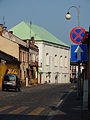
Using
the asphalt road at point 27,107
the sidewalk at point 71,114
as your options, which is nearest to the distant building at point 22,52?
the asphalt road at point 27,107

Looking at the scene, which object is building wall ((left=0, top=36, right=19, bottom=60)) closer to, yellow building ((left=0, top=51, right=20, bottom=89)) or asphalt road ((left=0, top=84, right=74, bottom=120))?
yellow building ((left=0, top=51, right=20, bottom=89))

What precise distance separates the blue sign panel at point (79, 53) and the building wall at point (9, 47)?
47309 millimetres

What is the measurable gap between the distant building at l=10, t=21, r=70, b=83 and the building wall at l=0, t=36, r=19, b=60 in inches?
841

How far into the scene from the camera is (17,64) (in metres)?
61.3

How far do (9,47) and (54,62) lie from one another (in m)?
36.1

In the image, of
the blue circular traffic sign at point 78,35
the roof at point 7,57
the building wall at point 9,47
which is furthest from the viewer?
the building wall at point 9,47

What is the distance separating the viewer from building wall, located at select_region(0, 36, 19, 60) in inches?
2384

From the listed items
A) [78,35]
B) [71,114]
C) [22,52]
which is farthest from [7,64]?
[78,35]

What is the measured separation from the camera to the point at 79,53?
12.5 metres

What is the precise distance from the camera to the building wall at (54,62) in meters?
87.7

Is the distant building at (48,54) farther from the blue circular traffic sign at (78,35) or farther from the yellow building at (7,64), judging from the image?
the blue circular traffic sign at (78,35)

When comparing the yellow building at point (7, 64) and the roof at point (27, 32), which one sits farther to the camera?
the roof at point (27, 32)

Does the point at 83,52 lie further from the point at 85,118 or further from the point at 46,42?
the point at 46,42

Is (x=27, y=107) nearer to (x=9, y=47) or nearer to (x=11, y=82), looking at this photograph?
(x=11, y=82)
